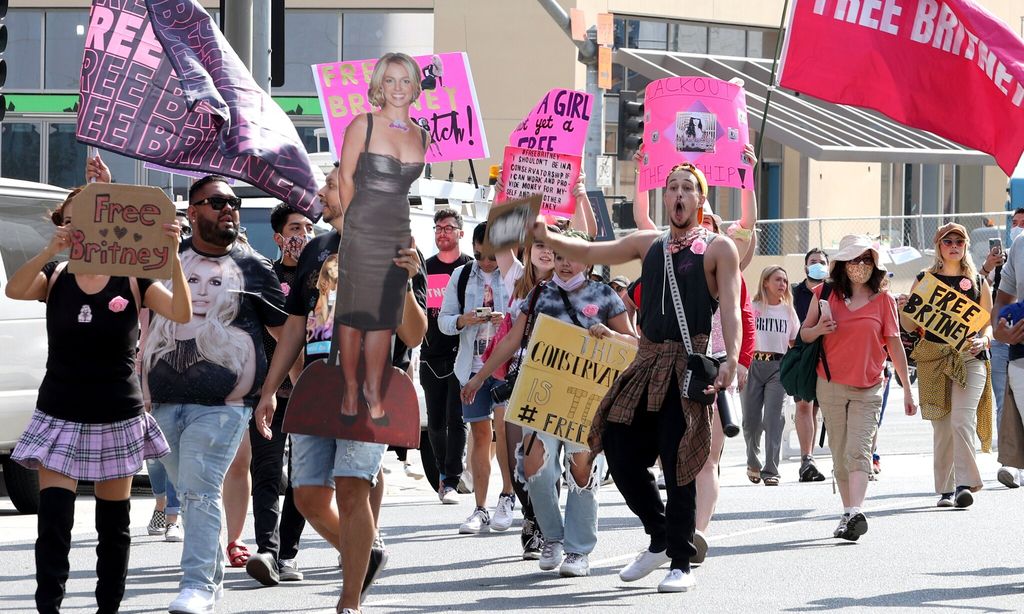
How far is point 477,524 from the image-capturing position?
11.0 m

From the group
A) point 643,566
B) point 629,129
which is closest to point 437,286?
A: point 643,566

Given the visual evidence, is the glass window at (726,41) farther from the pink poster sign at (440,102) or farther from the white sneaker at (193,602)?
the white sneaker at (193,602)

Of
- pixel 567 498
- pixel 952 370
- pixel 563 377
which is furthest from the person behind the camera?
pixel 952 370

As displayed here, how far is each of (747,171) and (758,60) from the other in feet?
75.0

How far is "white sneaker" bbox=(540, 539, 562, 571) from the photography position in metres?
9.16

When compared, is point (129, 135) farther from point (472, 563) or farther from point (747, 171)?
point (747, 171)

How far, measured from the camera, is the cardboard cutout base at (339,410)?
23.2 feet

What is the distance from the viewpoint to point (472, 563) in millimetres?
9617

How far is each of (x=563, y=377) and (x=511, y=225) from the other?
1762 millimetres

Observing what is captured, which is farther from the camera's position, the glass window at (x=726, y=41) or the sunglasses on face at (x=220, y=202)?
the glass window at (x=726, y=41)

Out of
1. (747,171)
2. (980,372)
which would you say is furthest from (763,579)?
(980,372)

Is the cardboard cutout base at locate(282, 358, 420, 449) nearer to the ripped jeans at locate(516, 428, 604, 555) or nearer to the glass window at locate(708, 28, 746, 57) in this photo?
the ripped jeans at locate(516, 428, 604, 555)

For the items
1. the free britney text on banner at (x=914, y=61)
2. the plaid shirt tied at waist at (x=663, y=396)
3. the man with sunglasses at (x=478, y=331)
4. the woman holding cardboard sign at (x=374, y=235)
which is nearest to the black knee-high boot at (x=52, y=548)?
the woman holding cardboard sign at (x=374, y=235)

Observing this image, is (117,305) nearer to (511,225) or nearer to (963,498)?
(511,225)
